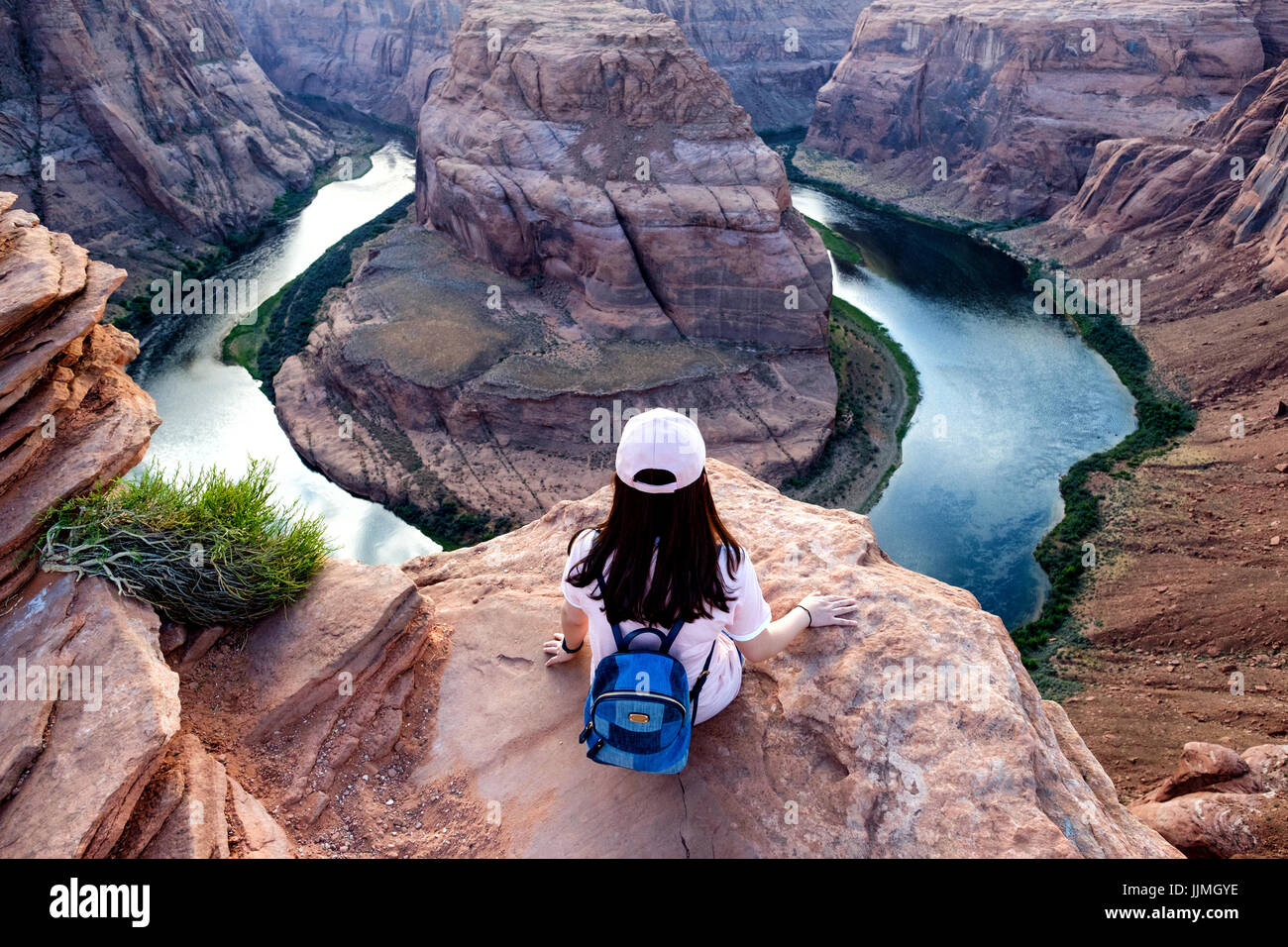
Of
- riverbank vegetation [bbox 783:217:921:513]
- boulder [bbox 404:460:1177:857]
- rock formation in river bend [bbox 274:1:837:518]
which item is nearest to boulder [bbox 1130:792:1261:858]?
boulder [bbox 404:460:1177:857]

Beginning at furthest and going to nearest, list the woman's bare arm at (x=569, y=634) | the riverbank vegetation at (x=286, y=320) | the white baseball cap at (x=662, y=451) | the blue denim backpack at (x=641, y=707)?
the riverbank vegetation at (x=286, y=320) → the woman's bare arm at (x=569, y=634) → the blue denim backpack at (x=641, y=707) → the white baseball cap at (x=662, y=451)

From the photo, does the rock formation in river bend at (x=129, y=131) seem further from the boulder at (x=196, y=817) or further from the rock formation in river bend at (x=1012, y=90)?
the boulder at (x=196, y=817)

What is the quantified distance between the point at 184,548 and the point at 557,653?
10.4 feet

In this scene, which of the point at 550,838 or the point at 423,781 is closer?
the point at 550,838

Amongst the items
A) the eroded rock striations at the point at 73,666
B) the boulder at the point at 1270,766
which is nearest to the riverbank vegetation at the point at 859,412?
the boulder at the point at 1270,766

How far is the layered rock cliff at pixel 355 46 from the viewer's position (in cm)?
7406

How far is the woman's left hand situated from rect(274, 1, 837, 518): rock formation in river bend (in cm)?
2043

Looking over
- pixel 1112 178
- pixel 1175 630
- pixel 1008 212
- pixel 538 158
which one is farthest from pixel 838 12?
pixel 1175 630

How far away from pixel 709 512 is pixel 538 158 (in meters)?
33.4

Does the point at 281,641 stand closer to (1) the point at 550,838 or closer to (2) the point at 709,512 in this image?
(1) the point at 550,838

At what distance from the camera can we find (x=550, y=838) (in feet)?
18.6

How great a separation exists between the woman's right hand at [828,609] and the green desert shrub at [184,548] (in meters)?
4.38

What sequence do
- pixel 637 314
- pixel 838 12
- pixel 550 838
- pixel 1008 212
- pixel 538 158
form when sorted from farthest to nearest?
pixel 838 12
pixel 1008 212
pixel 538 158
pixel 637 314
pixel 550 838

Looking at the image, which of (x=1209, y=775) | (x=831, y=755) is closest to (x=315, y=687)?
(x=831, y=755)
